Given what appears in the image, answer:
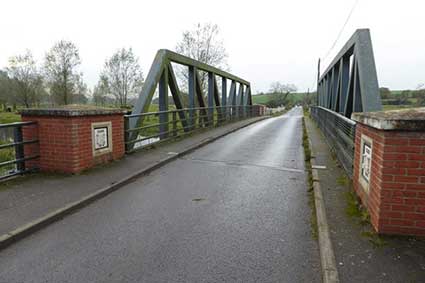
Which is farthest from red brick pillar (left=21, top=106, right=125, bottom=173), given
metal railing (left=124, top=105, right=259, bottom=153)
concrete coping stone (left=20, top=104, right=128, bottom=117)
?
metal railing (left=124, top=105, right=259, bottom=153)

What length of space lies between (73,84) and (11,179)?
30.9m

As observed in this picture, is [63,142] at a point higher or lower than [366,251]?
higher

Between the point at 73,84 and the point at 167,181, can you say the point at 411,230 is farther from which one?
the point at 73,84

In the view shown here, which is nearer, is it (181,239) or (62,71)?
(181,239)

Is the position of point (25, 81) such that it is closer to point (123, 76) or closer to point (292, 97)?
point (123, 76)

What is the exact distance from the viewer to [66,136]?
5.44m

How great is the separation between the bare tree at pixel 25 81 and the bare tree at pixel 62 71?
4.00 meters

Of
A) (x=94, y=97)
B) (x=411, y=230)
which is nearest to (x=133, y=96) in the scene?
(x=94, y=97)

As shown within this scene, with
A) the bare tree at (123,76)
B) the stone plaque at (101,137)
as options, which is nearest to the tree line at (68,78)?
the bare tree at (123,76)

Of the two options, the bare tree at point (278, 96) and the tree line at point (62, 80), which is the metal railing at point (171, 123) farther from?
the bare tree at point (278, 96)

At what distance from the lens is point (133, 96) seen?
3450cm

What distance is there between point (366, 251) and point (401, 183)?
2.32 feet

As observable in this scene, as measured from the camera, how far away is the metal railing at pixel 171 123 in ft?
26.3

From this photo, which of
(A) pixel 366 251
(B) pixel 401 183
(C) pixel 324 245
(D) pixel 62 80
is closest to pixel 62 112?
(C) pixel 324 245
